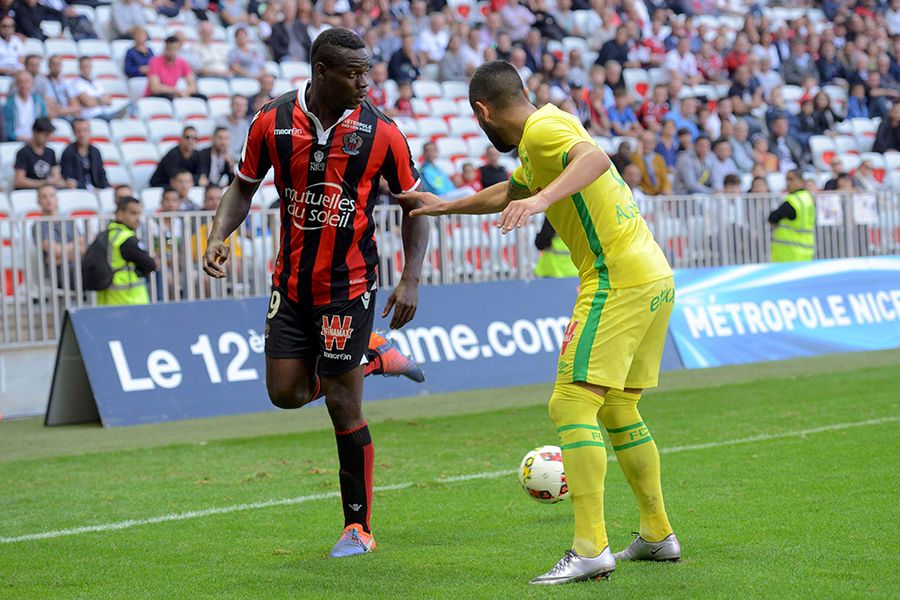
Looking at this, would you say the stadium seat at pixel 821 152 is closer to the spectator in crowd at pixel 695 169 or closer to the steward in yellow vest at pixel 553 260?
the spectator in crowd at pixel 695 169

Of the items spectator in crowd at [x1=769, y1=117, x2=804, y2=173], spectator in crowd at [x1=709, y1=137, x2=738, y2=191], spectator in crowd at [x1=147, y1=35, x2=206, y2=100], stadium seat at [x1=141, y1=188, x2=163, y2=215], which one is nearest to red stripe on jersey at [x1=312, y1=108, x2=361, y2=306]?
stadium seat at [x1=141, y1=188, x2=163, y2=215]

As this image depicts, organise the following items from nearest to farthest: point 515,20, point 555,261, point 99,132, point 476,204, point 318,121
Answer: point 476,204 → point 318,121 → point 555,261 → point 99,132 → point 515,20

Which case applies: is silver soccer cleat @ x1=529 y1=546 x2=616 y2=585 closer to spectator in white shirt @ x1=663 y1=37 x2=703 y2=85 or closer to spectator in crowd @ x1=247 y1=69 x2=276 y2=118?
spectator in crowd @ x1=247 y1=69 x2=276 y2=118

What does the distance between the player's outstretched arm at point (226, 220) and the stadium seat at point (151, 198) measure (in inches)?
383

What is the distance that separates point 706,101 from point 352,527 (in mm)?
19542

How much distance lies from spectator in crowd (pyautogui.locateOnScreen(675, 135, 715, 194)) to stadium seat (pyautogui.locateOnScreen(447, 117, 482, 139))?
3324 millimetres

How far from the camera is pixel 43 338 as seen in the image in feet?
43.9

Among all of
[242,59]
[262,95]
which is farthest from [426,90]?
[262,95]

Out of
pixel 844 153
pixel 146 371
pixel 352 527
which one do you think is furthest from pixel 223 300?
pixel 844 153

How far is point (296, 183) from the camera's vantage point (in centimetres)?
626

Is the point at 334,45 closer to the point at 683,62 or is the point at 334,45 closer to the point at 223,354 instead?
the point at 223,354

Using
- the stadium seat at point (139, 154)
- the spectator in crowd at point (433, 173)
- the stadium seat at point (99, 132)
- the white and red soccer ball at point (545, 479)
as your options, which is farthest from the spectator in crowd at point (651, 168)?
the white and red soccer ball at point (545, 479)

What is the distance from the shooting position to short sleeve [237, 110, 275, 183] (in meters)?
6.30

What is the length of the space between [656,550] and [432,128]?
50.9 feet
